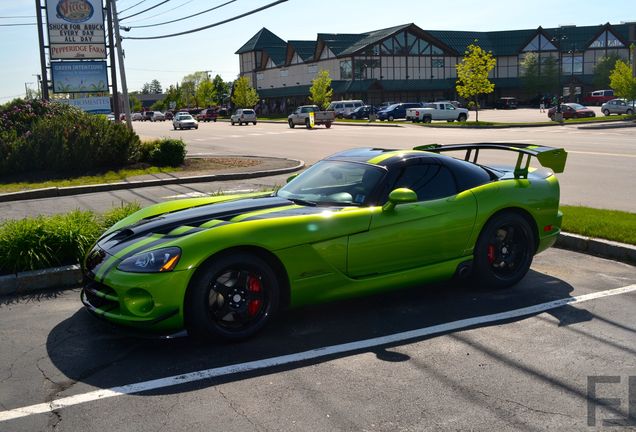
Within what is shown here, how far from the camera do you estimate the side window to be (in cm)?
595

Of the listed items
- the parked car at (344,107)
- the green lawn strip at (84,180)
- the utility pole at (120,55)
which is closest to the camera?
the green lawn strip at (84,180)

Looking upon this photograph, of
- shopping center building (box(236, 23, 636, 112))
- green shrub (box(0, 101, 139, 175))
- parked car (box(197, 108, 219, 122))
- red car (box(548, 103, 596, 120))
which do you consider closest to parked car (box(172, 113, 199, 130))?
parked car (box(197, 108, 219, 122))

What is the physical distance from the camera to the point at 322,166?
6527 millimetres

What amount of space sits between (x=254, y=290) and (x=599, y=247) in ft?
15.1

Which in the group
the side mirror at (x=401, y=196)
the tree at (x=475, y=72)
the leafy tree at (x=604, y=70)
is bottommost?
the side mirror at (x=401, y=196)

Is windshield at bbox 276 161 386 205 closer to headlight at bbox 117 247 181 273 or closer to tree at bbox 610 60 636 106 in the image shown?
headlight at bbox 117 247 181 273

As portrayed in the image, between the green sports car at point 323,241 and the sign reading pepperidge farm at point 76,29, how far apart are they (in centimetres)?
2004

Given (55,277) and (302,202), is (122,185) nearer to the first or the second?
(55,277)

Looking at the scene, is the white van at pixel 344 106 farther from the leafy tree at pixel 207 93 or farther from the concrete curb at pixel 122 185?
the leafy tree at pixel 207 93

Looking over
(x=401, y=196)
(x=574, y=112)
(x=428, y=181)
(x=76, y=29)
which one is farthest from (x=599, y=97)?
(x=401, y=196)

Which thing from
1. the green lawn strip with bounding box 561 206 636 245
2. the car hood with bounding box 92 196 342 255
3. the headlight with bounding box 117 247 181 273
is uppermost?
the car hood with bounding box 92 196 342 255

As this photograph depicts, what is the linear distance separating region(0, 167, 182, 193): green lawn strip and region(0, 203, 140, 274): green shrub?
7964 millimetres

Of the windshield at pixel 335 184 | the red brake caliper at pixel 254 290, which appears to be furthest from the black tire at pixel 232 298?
the windshield at pixel 335 184

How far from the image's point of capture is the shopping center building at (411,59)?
8281cm
